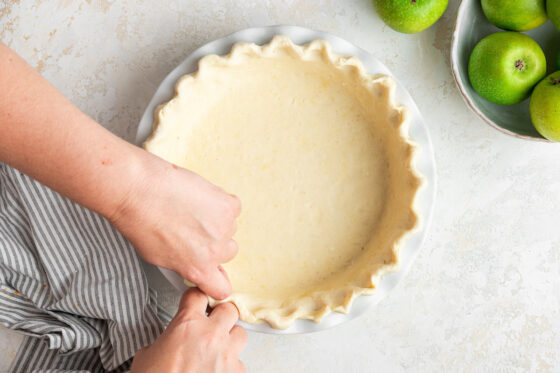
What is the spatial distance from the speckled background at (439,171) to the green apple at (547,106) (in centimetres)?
14

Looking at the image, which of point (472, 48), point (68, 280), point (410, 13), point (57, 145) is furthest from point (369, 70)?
point (68, 280)

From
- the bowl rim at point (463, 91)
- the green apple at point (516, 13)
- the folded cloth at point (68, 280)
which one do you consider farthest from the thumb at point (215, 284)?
the green apple at point (516, 13)

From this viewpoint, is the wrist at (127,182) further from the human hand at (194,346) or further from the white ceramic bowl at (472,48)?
the white ceramic bowl at (472,48)

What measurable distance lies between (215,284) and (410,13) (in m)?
0.70

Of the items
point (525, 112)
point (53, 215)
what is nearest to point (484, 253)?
point (525, 112)

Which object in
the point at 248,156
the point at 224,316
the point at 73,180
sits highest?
the point at 73,180

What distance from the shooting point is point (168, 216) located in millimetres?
886

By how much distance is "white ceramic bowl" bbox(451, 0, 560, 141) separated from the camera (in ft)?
3.52

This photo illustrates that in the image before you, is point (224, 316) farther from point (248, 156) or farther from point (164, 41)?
point (164, 41)

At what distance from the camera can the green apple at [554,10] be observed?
97cm

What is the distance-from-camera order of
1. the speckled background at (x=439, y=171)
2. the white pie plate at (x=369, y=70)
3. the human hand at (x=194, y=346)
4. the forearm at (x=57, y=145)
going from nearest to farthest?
1. the forearm at (x=57, y=145)
2. the human hand at (x=194, y=346)
3. the white pie plate at (x=369, y=70)
4. the speckled background at (x=439, y=171)

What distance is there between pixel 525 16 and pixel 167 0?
821mm

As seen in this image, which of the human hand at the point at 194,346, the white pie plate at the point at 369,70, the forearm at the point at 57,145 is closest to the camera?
the forearm at the point at 57,145

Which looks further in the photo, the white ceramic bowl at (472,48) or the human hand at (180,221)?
the white ceramic bowl at (472,48)
